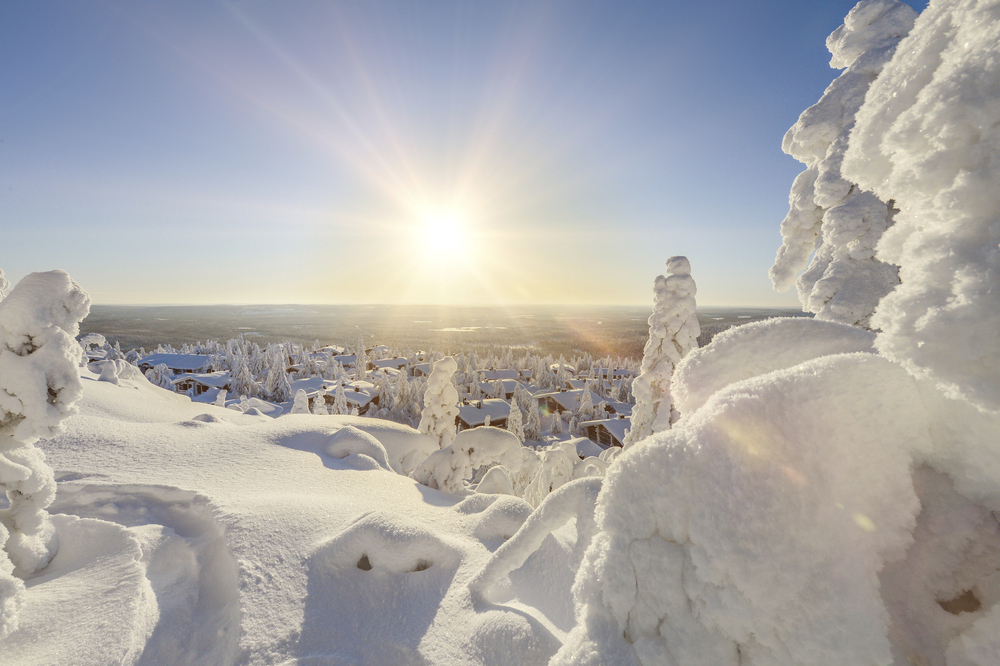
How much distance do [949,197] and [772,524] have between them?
47.9 inches

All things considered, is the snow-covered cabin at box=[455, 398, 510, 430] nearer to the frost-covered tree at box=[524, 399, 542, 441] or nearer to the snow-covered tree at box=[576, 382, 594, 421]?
the frost-covered tree at box=[524, 399, 542, 441]

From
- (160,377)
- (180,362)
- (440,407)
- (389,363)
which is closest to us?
(440,407)

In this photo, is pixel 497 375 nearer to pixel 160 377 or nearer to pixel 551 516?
pixel 160 377

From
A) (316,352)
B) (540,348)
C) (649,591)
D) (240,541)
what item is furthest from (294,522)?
(540,348)

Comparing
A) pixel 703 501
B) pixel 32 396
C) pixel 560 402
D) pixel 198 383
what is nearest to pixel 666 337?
pixel 703 501

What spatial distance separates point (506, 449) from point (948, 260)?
37.9 feet

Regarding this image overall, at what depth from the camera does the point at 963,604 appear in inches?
53.7

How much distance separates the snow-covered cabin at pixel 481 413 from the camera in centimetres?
4997

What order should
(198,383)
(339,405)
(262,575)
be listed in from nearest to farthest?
1. (262,575)
2. (339,405)
3. (198,383)

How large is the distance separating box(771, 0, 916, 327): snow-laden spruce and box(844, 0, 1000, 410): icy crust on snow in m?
6.39

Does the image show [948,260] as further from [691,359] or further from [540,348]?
[540,348]

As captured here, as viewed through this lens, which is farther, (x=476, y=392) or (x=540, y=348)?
(x=540, y=348)

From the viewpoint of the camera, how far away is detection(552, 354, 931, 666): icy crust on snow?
1361 mm

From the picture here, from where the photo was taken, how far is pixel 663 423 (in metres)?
12.0
